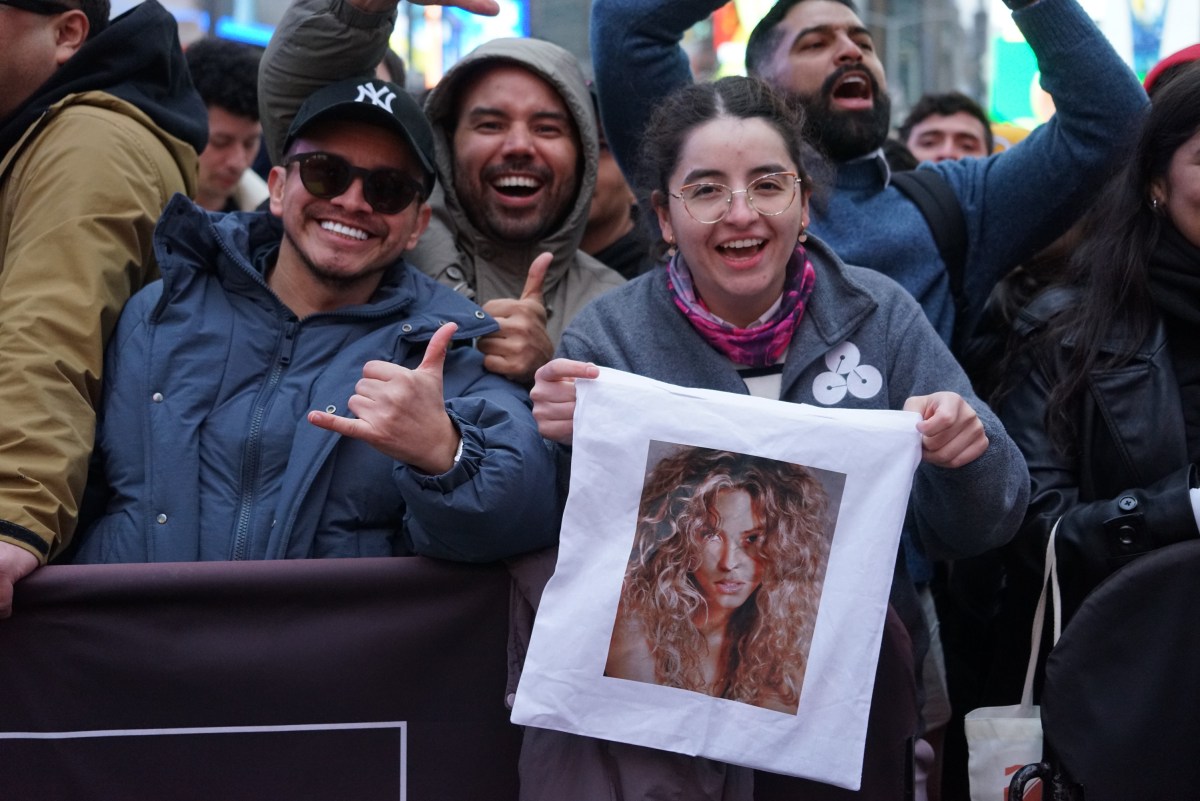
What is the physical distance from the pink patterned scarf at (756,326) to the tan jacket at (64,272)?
3.86 ft

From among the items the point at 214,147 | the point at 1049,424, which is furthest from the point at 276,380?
the point at 214,147

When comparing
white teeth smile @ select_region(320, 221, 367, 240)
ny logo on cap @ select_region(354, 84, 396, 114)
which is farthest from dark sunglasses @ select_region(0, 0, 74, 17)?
white teeth smile @ select_region(320, 221, 367, 240)

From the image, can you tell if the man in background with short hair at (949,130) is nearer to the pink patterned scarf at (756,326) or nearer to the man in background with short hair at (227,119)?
the man in background with short hair at (227,119)

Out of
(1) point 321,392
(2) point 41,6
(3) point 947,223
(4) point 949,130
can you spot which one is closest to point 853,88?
(3) point 947,223

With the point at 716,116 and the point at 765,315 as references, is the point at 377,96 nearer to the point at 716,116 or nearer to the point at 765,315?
the point at 716,116

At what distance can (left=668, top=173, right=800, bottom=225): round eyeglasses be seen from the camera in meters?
2.80

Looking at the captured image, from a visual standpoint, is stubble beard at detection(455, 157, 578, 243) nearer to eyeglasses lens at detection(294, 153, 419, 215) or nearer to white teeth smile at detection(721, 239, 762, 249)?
eyeglasses lens at detection(294, 153, 419, 215)

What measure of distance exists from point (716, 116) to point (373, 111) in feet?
2.71

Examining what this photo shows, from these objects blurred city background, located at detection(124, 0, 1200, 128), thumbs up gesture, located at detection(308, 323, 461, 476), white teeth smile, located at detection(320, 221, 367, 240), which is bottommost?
thumbs up gesture, located at detection(308, 323, 461, 476)

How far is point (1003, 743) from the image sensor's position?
2.60 meters

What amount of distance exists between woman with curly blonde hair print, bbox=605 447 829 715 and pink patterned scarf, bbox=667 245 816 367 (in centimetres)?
43

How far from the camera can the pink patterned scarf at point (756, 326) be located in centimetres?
279

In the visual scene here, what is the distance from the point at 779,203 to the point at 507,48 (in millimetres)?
1333

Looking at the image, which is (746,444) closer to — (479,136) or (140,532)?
(140,532)
